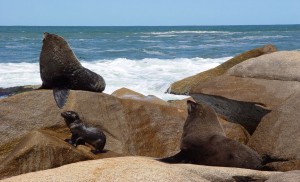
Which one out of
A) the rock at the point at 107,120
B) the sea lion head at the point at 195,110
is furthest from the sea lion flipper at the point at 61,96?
the sea lion head at the point at 195,110

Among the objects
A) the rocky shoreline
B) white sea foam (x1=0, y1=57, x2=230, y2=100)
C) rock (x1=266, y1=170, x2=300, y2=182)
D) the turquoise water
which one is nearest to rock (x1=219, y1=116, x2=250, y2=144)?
the rocky shoreline

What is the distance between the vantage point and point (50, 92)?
6.46 m

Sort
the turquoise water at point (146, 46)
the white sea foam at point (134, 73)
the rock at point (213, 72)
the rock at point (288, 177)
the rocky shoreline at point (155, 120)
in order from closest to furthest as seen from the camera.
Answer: the rock at point (288, 177) < the rocky shoreline at point (155, 120) < the rock at point (213, 72) < the white sea foam at point (134, 73) < the turquoise water at point (146, 46)

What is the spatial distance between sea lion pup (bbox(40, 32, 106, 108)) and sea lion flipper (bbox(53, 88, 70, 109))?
0.61 m

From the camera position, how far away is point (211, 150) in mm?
5270

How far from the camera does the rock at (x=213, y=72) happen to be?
398 inches

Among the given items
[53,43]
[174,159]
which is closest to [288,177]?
[174,159]

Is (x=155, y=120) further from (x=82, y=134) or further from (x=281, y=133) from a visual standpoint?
(x=281, y=133)

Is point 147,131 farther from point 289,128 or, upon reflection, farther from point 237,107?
point 289,128

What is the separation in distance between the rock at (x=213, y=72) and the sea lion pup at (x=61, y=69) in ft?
8.88

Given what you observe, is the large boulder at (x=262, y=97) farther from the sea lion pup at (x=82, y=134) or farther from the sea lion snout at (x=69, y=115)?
the sea lion snout at (x=69, y=115)

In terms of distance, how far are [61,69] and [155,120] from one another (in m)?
1.63

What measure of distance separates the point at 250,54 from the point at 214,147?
5601mm

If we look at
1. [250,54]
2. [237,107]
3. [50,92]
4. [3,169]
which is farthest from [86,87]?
[250,54]
